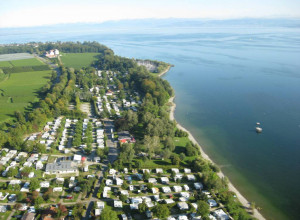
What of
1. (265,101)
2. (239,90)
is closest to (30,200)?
(265,101)

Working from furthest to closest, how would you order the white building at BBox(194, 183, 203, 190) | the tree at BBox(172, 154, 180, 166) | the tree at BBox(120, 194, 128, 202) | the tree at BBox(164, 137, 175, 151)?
the tree at BBox(164, 137, 175, 151) < the tree at BBox(172, 154, 180, 166) < the white building at BBox(194, 183, 203, 190) < the tree at BBox(120, 194, 128, 202)

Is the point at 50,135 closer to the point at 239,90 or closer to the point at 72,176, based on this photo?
the point at 72,176

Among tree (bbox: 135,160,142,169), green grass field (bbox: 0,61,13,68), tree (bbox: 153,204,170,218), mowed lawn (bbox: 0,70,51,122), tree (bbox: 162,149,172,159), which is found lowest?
tree (bbox: 153,204,170,218)

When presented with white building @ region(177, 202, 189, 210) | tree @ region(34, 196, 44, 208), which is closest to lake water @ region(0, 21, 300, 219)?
white building @ region(177, 202, 189, 210)

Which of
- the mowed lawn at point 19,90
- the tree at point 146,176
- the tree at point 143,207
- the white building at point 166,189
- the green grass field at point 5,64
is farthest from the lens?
the green grass field at point 5,64

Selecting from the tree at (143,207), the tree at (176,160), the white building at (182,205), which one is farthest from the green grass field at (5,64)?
the white building at (182,205)

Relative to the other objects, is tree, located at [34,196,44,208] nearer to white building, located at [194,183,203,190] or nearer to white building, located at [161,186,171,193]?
white building, located at [161,186,171,193]

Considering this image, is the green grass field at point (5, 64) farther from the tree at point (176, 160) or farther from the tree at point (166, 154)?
the tree at point (176, 160)
